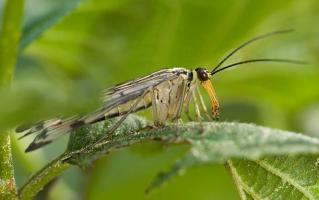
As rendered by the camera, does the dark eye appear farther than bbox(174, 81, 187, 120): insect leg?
Yes

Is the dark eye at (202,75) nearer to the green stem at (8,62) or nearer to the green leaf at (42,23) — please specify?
the green leaf at (42,23)

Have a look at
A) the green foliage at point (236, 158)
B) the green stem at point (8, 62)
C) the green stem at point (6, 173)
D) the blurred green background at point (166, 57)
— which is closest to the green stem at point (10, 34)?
the green stem at point (8, 62)

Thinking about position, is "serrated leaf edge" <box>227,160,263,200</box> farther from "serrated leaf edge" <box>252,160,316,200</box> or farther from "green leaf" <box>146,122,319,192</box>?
"green leaf" <box>146,122,319,192</box>

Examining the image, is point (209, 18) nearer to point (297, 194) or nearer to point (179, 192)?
point (179, 192)

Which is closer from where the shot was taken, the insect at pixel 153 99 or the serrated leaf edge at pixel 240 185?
the serrated leaf edge at pixel 240 185

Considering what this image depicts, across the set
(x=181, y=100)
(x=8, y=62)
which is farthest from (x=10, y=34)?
(x=181, y=100)

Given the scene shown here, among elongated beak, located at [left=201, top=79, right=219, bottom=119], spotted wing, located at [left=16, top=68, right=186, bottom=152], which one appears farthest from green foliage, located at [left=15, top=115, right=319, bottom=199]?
elongated beak, located at [left=201, top=79, right=219, bottom=119]

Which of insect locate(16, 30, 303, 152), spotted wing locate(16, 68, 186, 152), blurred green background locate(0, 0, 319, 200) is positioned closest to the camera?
spotted wing locate(16, 68, 186, 152)
